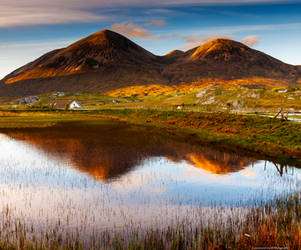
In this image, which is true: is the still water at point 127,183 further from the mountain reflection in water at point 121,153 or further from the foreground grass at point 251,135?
the foreground grass at point 251,135

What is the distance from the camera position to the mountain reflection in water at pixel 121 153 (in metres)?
27.0

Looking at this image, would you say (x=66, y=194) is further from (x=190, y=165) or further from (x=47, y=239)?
(x=190, y=165)

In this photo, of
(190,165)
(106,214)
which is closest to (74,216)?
(106,214)

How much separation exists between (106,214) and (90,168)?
431 inches

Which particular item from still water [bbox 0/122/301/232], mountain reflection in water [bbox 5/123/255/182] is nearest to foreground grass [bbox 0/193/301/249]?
still water [bbox 0/122/301/232]

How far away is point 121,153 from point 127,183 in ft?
38.9

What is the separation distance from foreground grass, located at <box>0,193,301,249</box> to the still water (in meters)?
1.00

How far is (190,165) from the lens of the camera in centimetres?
2850

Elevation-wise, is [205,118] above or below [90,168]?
above

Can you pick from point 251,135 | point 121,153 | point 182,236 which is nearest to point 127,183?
point 182,236

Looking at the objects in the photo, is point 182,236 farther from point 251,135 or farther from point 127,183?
point 251,135

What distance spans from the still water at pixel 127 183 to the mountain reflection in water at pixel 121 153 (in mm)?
92

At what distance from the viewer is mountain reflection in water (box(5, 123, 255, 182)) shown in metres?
27.0

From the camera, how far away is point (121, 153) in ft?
111
